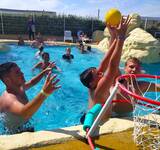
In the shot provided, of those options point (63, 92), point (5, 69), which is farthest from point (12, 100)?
point (63, 92)

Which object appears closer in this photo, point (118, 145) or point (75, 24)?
point (118, 145)

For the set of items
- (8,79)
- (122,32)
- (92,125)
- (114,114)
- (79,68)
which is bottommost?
(79,68)

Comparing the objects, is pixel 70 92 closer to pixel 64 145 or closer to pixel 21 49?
pixel 64 145

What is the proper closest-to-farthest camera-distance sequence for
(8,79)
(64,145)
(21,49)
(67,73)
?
(64,145) → (8,79) → (67,73) → (21,49)

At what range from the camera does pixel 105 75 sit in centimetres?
409

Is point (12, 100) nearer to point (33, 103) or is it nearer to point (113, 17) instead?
point (33, 103)

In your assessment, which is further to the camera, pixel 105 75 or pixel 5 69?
pixel 5 69

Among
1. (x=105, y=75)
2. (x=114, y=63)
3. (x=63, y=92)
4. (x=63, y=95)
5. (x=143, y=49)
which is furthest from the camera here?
(x=143, y=49)

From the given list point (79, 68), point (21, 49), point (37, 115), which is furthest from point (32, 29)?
point (37, 115)

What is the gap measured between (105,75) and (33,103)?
1.07m

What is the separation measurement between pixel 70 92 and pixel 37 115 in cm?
251

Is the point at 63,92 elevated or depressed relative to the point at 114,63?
depressed

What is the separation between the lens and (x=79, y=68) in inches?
558

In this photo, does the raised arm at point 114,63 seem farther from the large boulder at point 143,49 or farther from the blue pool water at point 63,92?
the large boulder at point 143,49
